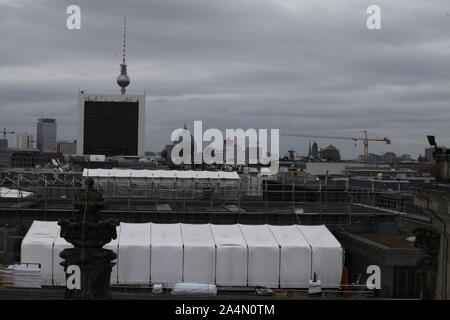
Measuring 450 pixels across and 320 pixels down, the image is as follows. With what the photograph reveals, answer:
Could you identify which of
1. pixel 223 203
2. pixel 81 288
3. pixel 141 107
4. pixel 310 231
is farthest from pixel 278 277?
pixel 141 107

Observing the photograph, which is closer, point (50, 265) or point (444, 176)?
point (444, 176)

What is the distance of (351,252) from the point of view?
26188 millimetres

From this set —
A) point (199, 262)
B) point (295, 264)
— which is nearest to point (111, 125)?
point (199, 262)

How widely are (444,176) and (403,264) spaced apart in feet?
50.6

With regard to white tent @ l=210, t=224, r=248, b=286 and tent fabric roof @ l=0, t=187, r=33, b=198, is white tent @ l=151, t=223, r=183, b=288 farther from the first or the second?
tent fabric roof @ l=0, t=187, r=33, b=198

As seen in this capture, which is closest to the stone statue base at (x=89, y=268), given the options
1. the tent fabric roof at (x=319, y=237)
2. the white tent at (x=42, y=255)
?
the white tent at (x=42, y=255)

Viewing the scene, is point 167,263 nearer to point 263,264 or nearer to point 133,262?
point 133,262

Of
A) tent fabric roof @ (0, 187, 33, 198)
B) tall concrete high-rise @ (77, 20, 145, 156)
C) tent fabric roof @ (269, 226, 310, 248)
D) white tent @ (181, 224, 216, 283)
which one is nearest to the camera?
white tent @ (181, 224, 216, 283)

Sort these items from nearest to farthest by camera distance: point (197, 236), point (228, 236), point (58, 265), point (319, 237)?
point (58, 265) < point (197, 236) < point (228, 236) < point (319, 237)

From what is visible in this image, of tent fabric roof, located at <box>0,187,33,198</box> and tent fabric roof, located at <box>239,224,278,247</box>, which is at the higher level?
tent fabric roof, located at <box>0,187,33,198</box>

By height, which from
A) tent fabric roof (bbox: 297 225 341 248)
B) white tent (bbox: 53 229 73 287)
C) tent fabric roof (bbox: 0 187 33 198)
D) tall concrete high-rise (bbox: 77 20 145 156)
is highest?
tall concrete high-rise (bbox: 77 20 145 156)

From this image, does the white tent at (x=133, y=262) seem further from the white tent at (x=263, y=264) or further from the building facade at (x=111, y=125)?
the building facade at (x=111, y=125)

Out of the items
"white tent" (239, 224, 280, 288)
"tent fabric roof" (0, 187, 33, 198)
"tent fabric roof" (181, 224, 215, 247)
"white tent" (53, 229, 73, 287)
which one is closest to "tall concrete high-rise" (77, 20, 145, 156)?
"tent fabric roof" (0, 187, 33, 198)

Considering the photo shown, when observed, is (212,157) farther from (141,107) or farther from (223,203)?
Result: (223,203)
